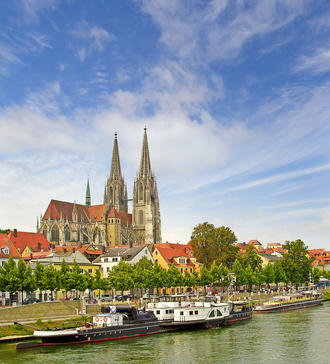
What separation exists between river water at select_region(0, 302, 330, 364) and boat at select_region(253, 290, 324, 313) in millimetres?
24769

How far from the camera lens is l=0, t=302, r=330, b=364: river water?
4038 centimetres

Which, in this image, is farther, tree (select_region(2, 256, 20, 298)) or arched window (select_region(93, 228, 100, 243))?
arched window (select_region(93, 228, 100, 243))

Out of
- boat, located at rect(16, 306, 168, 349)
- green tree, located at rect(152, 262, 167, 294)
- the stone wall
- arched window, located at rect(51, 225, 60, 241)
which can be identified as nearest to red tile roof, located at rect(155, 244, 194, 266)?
green tree, located at rect(152, 262, 167, 294)

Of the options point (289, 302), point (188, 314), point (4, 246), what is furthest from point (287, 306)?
point (4, 246)

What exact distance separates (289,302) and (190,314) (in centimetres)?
3521

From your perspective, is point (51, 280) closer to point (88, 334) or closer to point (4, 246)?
point (88, 334)

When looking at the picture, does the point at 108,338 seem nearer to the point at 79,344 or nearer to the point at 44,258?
the point at 79,344

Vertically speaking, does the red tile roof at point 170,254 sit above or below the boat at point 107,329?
above

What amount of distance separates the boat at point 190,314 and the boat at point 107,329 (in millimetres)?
1516

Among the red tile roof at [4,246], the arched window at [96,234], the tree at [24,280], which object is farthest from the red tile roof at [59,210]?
the tree at [24,280]

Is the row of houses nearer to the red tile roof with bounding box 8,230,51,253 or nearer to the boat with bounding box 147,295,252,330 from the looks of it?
the red tile roof with bounding box 8,230,51,253

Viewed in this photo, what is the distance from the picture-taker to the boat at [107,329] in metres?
47.0

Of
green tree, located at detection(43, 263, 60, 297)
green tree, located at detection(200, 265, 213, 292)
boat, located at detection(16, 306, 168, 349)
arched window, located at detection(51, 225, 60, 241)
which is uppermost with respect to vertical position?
arched window, located at detection(51, 225, 60, 241)

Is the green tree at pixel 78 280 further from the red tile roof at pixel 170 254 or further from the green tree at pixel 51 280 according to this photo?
the red tile roof at pixel 170 254
